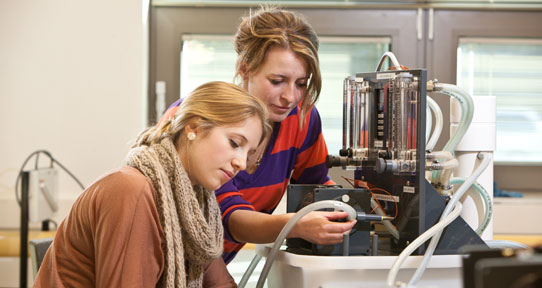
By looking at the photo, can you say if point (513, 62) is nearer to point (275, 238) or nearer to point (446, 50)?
point (446, 50)

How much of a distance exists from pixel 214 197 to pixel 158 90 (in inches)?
55.8

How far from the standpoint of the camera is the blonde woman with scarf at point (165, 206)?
113cm

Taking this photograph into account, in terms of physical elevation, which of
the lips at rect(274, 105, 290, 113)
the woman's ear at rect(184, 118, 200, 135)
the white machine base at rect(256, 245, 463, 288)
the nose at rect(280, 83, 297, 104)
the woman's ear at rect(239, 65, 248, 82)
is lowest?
the white machine base at rect(256, 245, 463, 288)

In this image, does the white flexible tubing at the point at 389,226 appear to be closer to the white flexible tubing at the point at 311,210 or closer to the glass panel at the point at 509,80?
the white flexible tubing at the point at 311,210

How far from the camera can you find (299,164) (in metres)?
1.70

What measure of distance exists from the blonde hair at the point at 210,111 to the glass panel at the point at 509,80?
1696 millimetres

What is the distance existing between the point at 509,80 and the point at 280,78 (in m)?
1.70

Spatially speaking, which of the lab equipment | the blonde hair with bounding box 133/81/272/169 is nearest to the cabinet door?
the lab equipment

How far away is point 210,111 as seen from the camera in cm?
129

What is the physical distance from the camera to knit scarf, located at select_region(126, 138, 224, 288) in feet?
3.96

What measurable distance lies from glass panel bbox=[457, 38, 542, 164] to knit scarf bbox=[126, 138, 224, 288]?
1.79 m

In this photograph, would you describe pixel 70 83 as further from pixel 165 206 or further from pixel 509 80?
pixel 509 80

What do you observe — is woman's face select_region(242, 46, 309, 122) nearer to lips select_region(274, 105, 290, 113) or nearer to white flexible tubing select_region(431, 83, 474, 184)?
lips select_region(274, 105, 290, 113)

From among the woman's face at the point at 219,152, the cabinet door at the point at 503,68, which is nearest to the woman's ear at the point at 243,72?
the woman's face at the point at 219,152
